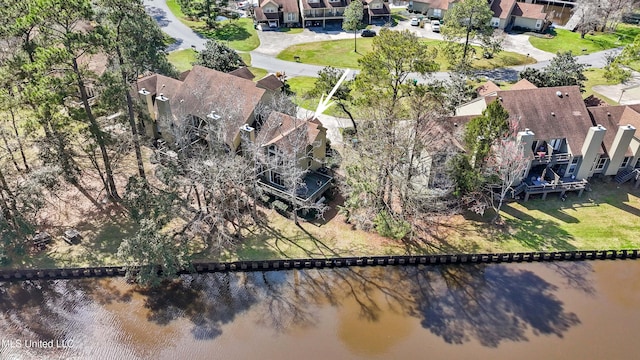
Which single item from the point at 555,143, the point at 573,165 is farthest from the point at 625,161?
the point at 555,143

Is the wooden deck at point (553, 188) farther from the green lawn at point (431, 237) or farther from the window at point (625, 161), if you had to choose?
the window at point (625, 161)

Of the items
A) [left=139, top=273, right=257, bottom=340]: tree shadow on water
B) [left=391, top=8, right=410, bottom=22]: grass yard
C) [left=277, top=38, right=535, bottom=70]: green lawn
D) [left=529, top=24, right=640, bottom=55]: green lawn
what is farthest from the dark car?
[left=139, top=273, right=257, bottom=340]: tree shadow on water

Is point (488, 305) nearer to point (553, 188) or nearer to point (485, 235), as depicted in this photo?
point (485, 235)

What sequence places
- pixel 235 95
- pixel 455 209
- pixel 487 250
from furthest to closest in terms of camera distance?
1. pixel 235 95
2. pixel 455 209
3. pixel 487 250

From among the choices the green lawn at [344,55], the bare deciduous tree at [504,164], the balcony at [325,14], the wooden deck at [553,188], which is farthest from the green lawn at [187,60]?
the wooden deck at [553,188]

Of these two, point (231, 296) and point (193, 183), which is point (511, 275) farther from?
point (193, 183)

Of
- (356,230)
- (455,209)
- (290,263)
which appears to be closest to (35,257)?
(290,263)
